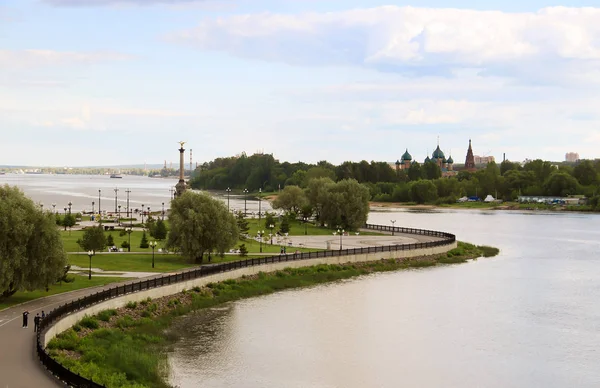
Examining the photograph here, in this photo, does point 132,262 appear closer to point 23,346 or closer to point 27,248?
point 27,248

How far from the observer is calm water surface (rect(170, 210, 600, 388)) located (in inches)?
1335

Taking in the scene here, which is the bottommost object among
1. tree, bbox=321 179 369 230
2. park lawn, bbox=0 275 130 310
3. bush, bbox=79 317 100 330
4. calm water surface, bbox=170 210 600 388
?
calm water surface, bbox=170 210 600 388

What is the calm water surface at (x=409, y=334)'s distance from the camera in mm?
33906

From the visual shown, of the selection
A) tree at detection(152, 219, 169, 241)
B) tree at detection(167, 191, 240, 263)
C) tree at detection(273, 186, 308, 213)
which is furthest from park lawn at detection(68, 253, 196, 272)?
tree at detection(273, 186, 308, 213)

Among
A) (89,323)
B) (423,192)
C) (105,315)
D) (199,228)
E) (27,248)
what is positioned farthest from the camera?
(423,192)

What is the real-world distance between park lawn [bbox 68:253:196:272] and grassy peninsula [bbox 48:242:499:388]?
5.58m

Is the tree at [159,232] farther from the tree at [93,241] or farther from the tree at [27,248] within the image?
the tree at [27,248]

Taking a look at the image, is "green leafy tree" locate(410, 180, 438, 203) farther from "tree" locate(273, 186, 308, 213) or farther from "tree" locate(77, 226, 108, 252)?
"tree" locate(77, 226, 108, 252)

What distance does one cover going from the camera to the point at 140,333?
38938 mm

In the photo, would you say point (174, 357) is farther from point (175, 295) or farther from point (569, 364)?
point (569, 364)

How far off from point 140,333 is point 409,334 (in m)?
14.6

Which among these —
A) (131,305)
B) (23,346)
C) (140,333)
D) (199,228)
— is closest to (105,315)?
(140,333)

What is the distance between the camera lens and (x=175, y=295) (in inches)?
1827

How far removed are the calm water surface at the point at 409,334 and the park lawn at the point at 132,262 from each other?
826 centimetres
